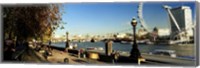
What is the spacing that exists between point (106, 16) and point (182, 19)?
109 centimetres

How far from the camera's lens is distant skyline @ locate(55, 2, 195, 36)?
5336 millimetres

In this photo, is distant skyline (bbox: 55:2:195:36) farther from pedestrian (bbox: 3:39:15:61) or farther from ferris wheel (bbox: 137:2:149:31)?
pedestrian (bbox: 3:39:15:61)

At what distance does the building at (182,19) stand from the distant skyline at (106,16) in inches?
2.7

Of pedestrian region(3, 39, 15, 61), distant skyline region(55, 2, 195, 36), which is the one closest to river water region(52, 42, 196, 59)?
distant skyline region(55, 2, 195, 36)

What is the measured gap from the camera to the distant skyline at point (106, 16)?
210 inches

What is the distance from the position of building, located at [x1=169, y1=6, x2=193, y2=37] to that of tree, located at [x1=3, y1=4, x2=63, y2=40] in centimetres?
173

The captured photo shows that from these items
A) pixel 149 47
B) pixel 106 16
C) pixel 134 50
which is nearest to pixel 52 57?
pixel 106 16

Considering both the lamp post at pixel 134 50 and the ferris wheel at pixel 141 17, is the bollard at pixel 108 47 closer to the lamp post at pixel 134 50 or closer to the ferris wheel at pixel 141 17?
the lamp post at pixel 134 50

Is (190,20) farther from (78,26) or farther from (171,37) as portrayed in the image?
(78,26)

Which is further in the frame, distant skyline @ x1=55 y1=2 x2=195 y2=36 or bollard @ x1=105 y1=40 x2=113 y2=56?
bollard @ x1=105 y1=40 x2=113 y2=56

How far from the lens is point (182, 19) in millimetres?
5223

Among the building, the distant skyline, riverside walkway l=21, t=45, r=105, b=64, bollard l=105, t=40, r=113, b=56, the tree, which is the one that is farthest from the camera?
the tree

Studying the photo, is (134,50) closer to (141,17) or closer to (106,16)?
(141,17)

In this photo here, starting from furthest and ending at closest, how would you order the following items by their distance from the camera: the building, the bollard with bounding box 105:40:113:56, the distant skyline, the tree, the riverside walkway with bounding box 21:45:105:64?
the tree → the riverside walkway with bounding box 21:45:105:64 → the bollard with bounding box 105:40:113:56 → the distant skyline → the building
